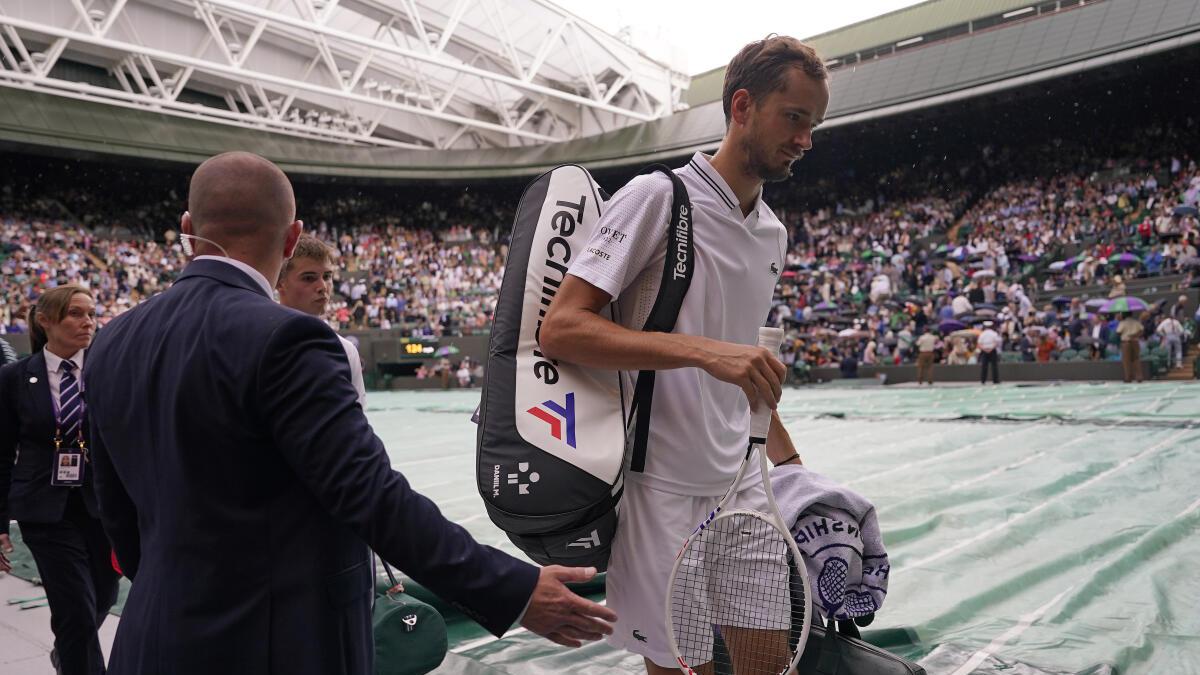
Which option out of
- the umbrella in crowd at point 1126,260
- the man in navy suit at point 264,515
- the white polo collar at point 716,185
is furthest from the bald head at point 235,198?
the umbrella in crowd at point 1126,260

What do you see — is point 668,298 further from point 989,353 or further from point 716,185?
point 989,353

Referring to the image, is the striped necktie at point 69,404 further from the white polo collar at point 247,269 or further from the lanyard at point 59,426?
the white polo collar at point 247,269

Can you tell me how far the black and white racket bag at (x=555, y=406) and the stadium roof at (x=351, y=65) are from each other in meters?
21.4

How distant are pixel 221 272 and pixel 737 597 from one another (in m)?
1.22

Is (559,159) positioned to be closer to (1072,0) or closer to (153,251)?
(153,251)

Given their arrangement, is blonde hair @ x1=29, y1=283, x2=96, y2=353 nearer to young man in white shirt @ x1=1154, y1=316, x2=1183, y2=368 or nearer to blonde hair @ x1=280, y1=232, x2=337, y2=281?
blonde hair @ x1=280, y1=232, x2=337, y2=281

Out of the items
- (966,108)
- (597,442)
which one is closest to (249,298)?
(597,442)

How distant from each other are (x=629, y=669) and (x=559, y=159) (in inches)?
1341

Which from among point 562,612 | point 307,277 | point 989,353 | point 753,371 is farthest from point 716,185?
point 989,353

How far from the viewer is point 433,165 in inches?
1473

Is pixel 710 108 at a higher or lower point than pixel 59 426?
higher

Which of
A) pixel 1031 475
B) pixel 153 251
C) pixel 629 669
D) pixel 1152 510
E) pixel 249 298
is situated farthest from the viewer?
pixel 153 251

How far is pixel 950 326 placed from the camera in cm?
1939

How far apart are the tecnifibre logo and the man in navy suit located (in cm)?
31
